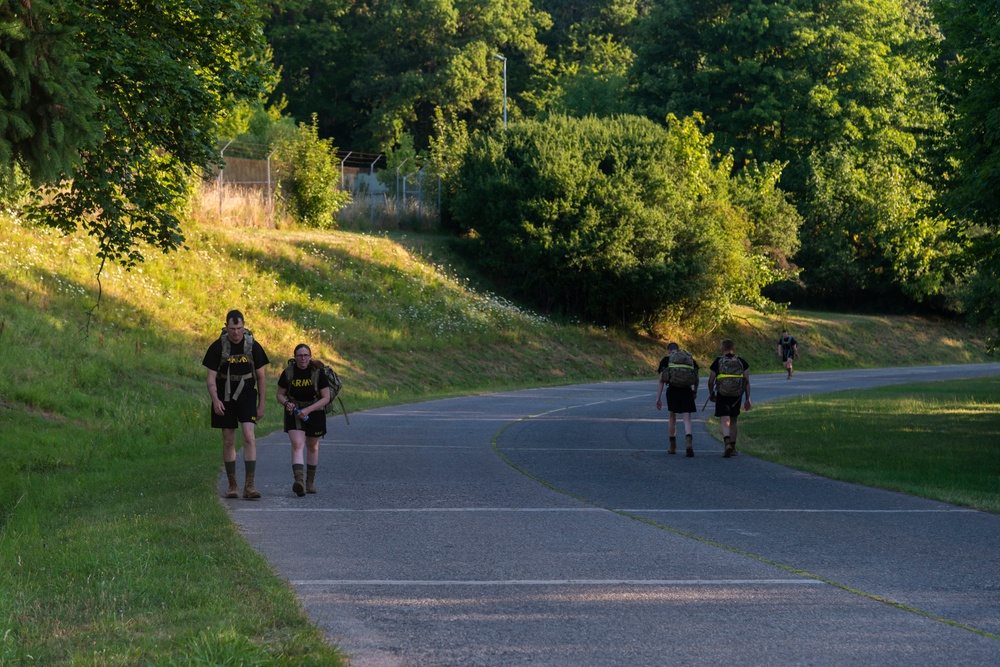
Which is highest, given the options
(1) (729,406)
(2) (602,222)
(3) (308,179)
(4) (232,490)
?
(3) (308,179)

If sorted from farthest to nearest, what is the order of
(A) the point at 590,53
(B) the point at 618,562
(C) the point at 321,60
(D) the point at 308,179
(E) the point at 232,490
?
(A) the point at 590,53 → (C) the point at 321,60 → (D) the point at 308,179 → (E) the point at 232,490 → (B) the point at 618,562

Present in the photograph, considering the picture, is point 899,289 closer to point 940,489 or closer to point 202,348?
point 202,348

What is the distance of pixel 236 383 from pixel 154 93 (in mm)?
5487

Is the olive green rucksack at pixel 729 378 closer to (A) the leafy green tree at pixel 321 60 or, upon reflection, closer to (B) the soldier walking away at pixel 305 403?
(B) the soldier walking away at pixel 305 403

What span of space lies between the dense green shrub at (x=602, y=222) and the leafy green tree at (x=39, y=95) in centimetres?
3652

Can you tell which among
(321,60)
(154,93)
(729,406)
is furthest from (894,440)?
(321,60)

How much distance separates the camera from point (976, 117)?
18141mm

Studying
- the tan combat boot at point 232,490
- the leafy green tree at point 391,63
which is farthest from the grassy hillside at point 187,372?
the leafy green tree at point 391,63

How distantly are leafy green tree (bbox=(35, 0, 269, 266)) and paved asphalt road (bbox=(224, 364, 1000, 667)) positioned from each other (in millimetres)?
4349

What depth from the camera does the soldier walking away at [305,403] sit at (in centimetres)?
1328

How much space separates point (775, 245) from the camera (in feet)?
198

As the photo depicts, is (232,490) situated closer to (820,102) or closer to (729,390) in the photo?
(729,390)

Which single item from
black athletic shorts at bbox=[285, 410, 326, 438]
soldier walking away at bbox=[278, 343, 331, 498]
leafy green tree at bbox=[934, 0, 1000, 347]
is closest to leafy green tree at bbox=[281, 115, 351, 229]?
leafy green tree at bbox=[934, 0, 1000, 347]

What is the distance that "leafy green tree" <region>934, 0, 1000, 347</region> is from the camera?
1700 cm
